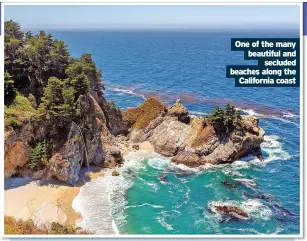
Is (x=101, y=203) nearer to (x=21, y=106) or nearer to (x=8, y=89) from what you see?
(x=21, y=106)

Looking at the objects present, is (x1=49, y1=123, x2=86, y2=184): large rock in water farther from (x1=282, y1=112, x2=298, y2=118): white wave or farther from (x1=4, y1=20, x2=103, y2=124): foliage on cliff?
(x1=282, y1=112, x2=298, y2=118): white wave

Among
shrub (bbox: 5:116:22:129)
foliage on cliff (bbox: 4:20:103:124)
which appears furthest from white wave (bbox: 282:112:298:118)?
shrub (bbox: 5:116:22:129)

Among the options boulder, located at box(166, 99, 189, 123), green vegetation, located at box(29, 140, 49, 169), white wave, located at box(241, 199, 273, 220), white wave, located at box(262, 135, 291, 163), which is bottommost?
white wave, located at box(241, 199, 273, 220)

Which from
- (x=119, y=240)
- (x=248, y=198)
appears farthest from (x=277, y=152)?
(x=119, y=240)

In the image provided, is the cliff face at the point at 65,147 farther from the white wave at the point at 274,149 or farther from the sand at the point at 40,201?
the white wave at the point at 274,149

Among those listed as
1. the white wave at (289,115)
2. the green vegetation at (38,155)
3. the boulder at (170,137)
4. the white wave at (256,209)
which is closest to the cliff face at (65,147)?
the green vegetation at (38,155)
